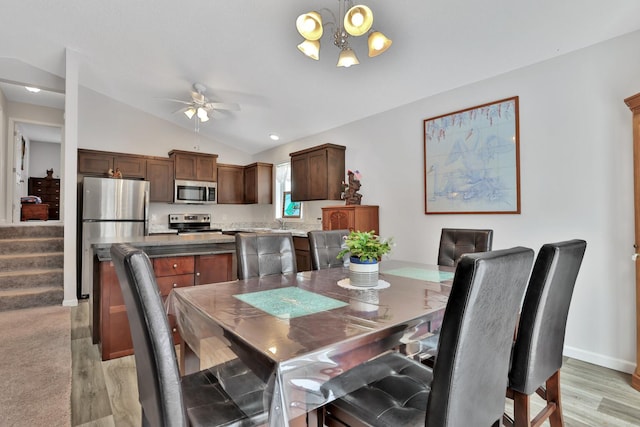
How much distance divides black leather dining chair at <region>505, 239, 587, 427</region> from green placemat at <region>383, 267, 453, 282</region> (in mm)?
654

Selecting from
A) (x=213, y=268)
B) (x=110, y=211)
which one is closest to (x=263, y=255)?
(x=213, y=268)

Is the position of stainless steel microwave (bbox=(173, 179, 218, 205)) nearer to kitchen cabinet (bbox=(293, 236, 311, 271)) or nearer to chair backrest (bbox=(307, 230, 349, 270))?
kitchen cabinet (bbox=(293, 236, 311, 271))

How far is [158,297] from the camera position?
3.13 ft

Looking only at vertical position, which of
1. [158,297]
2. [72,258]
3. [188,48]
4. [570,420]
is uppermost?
[188,48]

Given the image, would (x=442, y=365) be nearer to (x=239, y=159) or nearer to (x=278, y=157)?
(x=278, y=157)

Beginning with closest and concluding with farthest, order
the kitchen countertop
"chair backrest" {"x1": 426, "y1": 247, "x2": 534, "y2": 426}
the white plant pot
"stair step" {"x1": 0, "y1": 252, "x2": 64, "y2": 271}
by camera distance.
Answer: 1. "chair backrest" {"x1": 426, "y1": 247, "x2": 534, "y2": 426}
2. the white plant pot
3. the kitchen countertop
4. "stair step" {"x1": 0, "y1": 252, "x2": 64, "y2": 271}

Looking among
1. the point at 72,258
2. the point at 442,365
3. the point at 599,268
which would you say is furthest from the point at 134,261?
the point at 72,258

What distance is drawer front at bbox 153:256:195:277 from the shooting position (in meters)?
2.69

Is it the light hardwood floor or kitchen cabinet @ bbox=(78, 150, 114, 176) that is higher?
kitchen cabinet @ bbox=(78, 150, 114, 176)

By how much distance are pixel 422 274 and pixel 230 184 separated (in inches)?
198

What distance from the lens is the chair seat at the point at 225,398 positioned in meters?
1.11

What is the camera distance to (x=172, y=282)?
276cm

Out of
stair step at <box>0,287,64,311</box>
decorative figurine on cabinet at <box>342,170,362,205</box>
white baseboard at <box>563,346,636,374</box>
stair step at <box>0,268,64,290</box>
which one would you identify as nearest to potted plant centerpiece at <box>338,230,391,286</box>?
white baseboard at <box>563,346,636,374</box>

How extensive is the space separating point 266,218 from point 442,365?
6.00 meters
